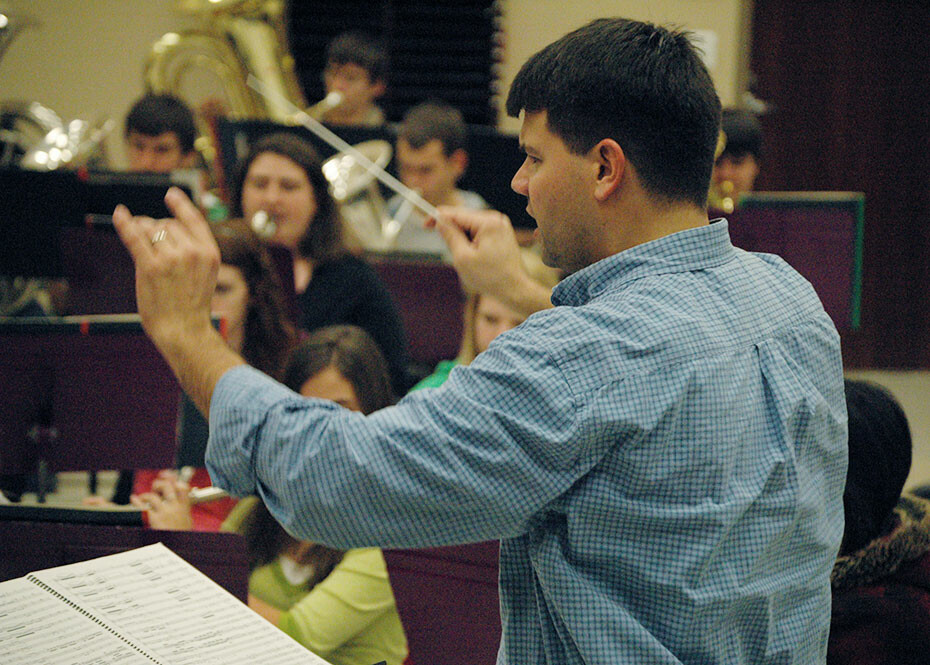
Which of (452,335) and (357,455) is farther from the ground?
(357,455)

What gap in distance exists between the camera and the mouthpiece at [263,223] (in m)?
3.08

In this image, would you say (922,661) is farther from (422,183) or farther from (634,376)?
(422,183)

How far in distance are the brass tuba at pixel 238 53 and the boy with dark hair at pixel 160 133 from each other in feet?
3.14

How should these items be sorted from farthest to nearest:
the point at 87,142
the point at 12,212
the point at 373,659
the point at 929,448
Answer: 1. the point at 929,448
2. the point at 87,142
3. the point at 12,212
4. the point at 373,659

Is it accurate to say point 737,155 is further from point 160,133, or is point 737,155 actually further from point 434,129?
point 160,133

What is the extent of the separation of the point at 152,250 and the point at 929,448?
168 inches

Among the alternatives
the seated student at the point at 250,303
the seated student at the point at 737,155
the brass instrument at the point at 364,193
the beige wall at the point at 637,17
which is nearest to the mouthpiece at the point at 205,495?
the seated student at the point at 250,303

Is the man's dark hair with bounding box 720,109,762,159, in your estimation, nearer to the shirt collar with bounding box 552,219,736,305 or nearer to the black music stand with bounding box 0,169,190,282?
the black music stand with bounding box 0,169,190,282

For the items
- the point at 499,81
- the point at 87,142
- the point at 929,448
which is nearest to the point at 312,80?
the point at 499,81

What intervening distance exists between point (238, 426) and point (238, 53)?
4287 mm

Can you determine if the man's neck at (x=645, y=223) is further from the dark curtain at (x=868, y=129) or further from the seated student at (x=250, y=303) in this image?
the dark curtain at (x=868, y=129)

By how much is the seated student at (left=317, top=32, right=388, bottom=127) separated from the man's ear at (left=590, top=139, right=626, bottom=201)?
12.1 feet

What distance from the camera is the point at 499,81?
5527 mm

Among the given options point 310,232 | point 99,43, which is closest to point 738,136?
point 310,232
